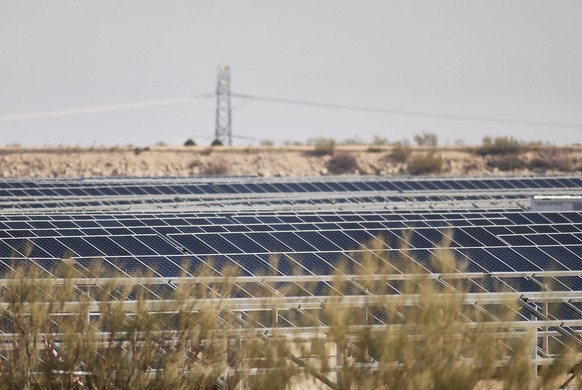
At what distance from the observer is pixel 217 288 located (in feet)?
86.1

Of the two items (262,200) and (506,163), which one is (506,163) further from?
(262,200)

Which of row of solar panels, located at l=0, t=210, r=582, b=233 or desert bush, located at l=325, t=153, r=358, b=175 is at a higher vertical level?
row of solar panels, located at l=0, t=210, r=582, b=233

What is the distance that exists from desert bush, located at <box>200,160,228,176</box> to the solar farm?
60.5 metres

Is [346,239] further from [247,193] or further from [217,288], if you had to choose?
[247,193]

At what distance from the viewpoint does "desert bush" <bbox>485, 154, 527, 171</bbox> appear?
121 metres

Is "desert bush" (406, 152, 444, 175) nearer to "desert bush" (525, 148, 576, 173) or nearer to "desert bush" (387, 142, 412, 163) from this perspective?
"desert bush" (387, 142, 412, 163)

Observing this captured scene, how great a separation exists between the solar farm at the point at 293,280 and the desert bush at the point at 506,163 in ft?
223

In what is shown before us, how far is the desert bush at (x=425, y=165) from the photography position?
115m

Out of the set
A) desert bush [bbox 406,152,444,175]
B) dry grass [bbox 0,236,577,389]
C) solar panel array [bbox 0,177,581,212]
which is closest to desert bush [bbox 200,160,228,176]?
desert bush [bbox 406,152,444,175]

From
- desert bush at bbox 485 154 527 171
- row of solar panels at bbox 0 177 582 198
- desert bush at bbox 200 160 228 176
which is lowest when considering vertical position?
desert bush at bbox 200 160 228 176

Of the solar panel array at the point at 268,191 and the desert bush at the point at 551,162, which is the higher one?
the solar panel array at the point at 268,191

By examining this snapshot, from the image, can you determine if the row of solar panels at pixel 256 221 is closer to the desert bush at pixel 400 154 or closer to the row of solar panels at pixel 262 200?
the row of solar panels at pixel 262 200

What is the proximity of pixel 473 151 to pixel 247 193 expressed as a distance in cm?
6447

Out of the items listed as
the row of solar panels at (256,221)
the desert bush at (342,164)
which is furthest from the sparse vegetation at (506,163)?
the row of solar panels at (256,221)
